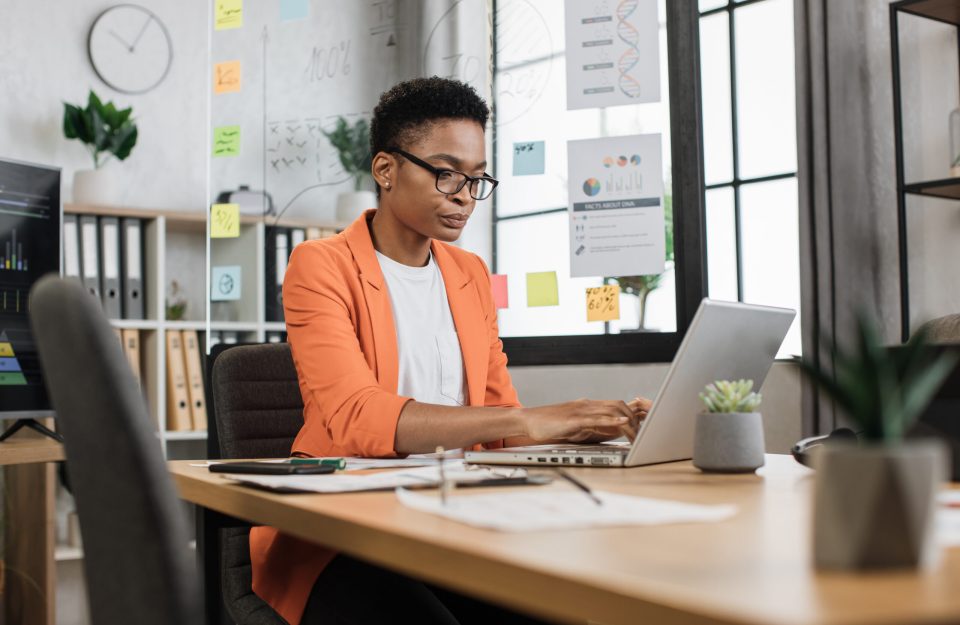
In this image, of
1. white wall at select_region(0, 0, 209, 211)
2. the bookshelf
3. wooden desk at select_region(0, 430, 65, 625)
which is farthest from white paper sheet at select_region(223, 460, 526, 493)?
white wall at select_region(0, 0, 209, 211)

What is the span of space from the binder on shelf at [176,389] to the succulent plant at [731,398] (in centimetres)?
291

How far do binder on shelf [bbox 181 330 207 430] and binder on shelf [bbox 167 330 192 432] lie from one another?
16 mm

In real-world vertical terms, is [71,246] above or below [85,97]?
below

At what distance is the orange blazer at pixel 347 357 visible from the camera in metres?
1.28

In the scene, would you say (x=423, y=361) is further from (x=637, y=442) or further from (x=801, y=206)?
(x=801, y=206)

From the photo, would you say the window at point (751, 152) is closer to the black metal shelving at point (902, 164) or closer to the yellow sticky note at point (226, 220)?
the black metal shelving at point (902, 164)

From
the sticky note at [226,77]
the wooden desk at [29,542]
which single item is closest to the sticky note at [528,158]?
the sticky note at [226,77]

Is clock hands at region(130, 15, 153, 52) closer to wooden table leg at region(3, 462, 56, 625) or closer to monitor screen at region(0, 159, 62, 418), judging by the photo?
monitor screen at region(0, 159, 62, 418)

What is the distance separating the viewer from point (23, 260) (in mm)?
2666

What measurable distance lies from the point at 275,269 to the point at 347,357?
6.60 feet

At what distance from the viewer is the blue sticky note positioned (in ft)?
11.2

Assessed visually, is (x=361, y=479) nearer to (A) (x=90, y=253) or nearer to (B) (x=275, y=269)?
(B) (x=275, y=269)

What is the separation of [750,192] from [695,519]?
2356mm

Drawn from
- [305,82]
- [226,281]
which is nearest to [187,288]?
[226,281]
